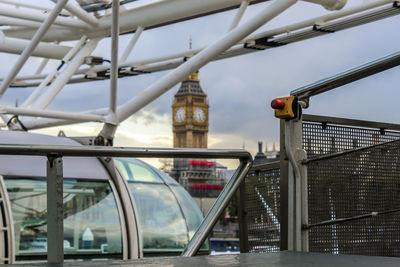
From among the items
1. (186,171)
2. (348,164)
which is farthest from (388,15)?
(186,171)

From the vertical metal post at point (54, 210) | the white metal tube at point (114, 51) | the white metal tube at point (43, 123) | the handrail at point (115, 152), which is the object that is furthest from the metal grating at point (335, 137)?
the white metal tube at point (43, 123)

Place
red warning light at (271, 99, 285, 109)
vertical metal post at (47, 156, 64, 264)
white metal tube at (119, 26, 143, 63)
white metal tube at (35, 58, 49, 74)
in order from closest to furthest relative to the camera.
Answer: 1. vertical metal post at (47, 156, 64, 264)
2. red warning light at (271, 99, 285, 109)
3. white metal tube at (119, 26, 143, 63)
4. white metal tube at (35, 58, 49, 74)

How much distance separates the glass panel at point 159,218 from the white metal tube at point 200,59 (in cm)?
149

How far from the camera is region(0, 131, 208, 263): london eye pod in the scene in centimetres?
980

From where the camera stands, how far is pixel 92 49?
50.6 feet

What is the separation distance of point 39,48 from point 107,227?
6.94 metres

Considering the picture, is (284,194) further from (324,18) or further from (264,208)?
(324,18)

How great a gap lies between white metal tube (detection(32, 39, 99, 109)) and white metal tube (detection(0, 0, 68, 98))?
754mm

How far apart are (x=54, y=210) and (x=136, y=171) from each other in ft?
28.5

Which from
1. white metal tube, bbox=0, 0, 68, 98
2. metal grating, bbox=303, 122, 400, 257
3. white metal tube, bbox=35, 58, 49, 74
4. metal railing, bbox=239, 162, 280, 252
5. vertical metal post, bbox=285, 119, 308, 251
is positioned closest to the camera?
vertical metal post, bbox=285, 119, 308, 251

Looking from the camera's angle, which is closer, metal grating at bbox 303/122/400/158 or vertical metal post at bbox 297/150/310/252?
vertical metal post at bbox 297/150/310/252

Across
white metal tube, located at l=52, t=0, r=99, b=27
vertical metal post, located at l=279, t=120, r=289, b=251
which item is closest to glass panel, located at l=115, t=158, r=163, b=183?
white metal tube, located at l=52, t=0, r=99, b=27

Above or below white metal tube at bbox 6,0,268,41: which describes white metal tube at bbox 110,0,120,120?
below

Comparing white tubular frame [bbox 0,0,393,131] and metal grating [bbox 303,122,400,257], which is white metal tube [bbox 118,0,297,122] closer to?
white tubular frame [bbox 0,0,393,131]
